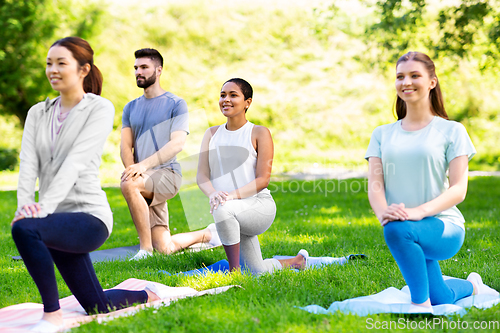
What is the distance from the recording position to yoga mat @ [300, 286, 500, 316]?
9.46 ft

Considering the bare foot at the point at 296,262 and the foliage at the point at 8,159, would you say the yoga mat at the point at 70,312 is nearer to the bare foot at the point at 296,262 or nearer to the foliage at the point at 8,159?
the bare foot at the point at 296,262

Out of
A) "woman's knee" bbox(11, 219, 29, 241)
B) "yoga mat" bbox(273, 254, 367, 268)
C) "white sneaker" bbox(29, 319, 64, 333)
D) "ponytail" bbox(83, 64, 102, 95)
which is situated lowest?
"yoga mat" bbox(273, 254, 367, 268)

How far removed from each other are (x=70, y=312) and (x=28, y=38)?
16.2 metres

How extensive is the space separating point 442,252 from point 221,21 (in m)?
20.7

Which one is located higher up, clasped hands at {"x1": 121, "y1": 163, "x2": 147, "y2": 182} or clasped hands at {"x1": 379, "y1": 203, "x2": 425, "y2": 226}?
clasped hands at {"x1": 121, "y1": 163, "x2": 147, "y2": 182}

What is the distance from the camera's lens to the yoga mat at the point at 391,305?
113 inches

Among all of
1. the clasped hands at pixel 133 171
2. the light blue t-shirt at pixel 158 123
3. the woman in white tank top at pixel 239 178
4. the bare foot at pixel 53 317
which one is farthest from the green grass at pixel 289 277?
the light blue t-shirt at pixel 158 123

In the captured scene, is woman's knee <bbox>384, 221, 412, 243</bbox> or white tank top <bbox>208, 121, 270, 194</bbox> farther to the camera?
white tank top <bbox>208, 121, 270, 194</bbox>

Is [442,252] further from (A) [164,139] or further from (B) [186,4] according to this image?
(B) [186,4]

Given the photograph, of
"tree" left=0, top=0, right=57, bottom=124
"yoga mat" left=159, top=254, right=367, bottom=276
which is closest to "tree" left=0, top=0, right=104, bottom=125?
"tree" left=0, top=0, right=57, bottom=124

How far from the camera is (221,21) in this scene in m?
22.0

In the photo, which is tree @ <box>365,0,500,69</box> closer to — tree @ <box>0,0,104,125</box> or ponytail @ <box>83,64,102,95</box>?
ponytail @ <box>83,64,102,95</box>

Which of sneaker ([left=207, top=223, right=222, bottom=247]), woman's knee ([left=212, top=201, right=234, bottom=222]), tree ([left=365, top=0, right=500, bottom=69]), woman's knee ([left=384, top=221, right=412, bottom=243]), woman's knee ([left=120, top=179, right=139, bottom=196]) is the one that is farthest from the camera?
tree ([left=365, top=0, right=500, bottom=69])

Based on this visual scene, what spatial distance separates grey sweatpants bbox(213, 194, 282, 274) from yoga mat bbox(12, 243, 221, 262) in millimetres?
1330
